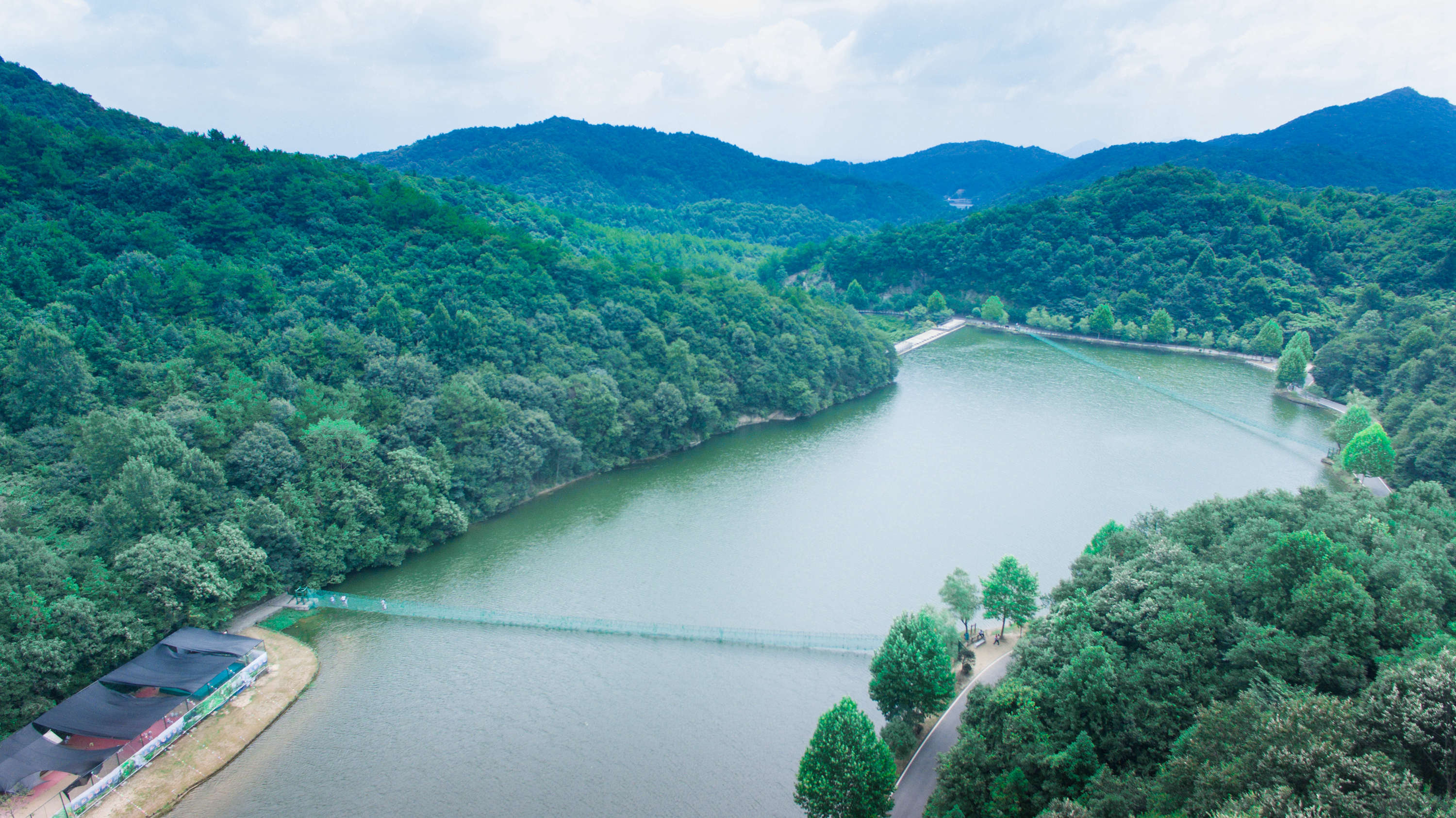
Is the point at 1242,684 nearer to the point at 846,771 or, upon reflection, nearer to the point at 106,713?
the point at 846,771

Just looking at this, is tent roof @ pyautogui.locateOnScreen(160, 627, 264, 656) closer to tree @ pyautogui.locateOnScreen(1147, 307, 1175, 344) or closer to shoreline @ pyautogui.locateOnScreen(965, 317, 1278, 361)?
shoreline @ pyautogui.locateOnScreen(965, 317, 1278, 361)

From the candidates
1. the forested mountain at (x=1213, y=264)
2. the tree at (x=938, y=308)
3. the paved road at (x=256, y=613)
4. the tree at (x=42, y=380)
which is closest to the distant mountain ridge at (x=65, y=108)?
the tree at (x=42, y=380)

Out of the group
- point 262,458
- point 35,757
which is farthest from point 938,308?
point 35,757

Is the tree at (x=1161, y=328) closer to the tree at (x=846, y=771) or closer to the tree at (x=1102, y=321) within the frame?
the tree at (x=1102, y=321)

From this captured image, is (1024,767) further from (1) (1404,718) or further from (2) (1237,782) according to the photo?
(1) (1404,718)

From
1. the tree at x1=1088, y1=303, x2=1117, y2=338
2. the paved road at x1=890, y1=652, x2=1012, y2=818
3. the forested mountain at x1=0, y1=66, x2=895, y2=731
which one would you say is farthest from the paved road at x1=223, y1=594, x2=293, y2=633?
the tree at x1=1088, y1=303, x2=1117, y2=338
